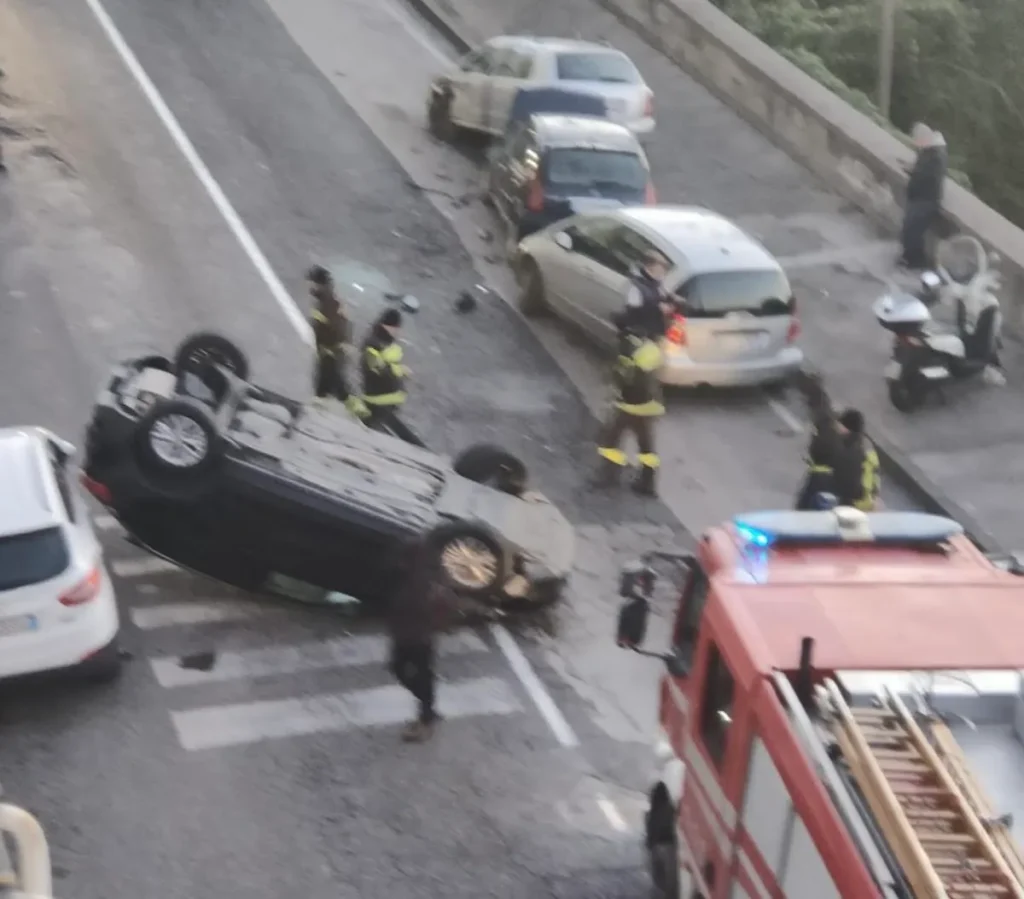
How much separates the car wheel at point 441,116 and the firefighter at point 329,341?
24.3 ft

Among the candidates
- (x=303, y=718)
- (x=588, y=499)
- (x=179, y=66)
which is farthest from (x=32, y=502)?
(x=179, y=66)

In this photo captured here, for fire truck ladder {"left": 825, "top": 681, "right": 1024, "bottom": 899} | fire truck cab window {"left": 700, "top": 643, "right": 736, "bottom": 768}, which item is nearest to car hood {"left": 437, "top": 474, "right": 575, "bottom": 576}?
fire truck cab window {"left": 700, "top": 643, "right": 736, "bottom": 768}

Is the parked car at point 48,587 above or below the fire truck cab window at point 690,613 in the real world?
below

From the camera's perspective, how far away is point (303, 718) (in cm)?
1059

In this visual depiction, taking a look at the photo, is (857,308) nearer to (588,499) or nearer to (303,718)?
(588,499)

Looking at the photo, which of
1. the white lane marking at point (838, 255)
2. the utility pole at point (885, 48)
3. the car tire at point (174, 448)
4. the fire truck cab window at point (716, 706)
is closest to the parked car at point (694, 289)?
the white lane marking at point (838, 255)

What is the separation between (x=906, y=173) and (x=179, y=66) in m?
9.86

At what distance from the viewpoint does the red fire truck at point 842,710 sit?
595 cm

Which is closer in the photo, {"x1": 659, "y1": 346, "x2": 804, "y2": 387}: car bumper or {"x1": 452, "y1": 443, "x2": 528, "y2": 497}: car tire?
{"x1": 452, "y1": 443, "x2": 528, "y2": 497}: car tire

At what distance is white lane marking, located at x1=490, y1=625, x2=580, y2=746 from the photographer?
417 inches

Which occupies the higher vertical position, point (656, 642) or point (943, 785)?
point (943, 785)

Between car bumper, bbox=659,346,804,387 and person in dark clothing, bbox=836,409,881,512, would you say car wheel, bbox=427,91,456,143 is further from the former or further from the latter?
person in dark clothing, bbox=836,409,881,512

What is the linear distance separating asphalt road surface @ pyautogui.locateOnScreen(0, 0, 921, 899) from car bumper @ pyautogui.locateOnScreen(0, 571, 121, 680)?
49 cm

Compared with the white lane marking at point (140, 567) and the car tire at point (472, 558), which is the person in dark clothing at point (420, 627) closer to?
the car tire at point (472, 558)
